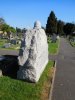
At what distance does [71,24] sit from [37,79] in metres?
134

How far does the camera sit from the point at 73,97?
10.7 m

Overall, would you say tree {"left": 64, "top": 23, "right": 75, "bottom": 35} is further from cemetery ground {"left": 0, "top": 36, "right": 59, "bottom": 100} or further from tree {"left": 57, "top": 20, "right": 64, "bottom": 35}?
cemetery ground {"left": 0, "top": 36, "right": 59, "bottom": 100}

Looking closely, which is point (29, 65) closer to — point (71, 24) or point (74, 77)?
point (74, 77)

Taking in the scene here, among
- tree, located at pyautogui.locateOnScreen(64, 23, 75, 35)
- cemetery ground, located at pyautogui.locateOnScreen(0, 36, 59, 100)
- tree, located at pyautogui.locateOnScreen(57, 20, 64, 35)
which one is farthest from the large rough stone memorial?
tree, located at pyautogui.locateOnScreen(64, 23, 75, 35)

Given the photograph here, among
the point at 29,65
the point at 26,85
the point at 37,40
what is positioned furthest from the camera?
the point at 37,40

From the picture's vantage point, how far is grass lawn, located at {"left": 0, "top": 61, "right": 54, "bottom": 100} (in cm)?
983

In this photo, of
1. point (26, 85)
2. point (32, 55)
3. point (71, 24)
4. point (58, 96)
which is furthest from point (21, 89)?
point (71, 24)

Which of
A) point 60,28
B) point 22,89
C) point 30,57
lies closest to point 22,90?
point 22,89

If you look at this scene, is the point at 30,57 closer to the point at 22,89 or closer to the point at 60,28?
the point at 22,89

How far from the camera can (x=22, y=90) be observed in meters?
10.7

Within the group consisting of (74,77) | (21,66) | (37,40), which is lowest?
(74,77)

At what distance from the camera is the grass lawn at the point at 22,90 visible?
9.83 metres

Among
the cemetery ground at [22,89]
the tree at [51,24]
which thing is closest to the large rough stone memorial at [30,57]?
the cemetery ground at [22,89]

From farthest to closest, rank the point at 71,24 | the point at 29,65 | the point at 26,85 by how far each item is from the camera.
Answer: the point at 71,24
the point at 29,65
the point at 26,85
